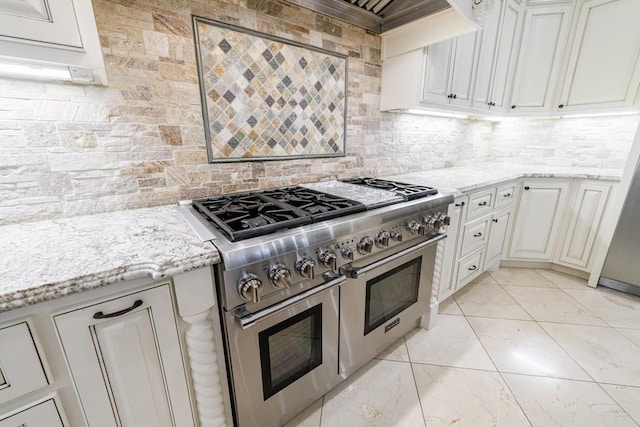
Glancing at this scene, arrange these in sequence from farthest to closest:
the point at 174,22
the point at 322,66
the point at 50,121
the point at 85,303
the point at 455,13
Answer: the point at 322,66 < the point at 455,13 < the point at 174,22 < the point at 50,121 < the point at 85,303

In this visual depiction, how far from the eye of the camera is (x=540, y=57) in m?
2.50

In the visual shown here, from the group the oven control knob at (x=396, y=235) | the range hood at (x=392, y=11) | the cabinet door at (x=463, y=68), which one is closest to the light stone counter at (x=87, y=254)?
the oven control knob at (x=396, y=235)

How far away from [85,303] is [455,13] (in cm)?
204

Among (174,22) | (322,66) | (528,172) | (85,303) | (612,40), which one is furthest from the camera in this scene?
(528,172)

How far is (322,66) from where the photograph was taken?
5.42 feet

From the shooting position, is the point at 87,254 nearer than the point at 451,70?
Yes

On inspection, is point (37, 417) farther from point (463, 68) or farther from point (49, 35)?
point (463, 68)

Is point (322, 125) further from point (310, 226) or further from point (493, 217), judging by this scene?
point (493, 217)

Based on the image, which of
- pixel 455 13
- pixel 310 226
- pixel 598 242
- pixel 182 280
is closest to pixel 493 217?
pixel 598 242

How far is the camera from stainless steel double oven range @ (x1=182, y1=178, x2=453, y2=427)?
89 centimetres

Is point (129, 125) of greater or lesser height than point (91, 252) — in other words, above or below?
above

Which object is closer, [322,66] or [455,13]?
[455,13]

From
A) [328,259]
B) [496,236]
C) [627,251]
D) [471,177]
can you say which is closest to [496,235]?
[496,236]

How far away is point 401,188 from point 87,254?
1470mm
